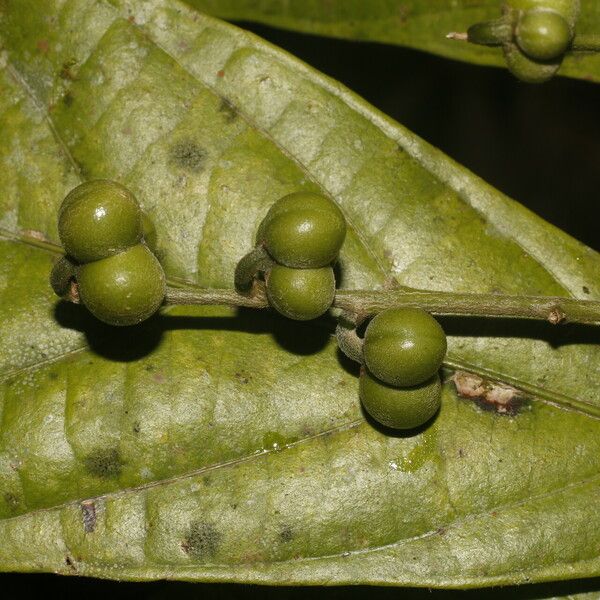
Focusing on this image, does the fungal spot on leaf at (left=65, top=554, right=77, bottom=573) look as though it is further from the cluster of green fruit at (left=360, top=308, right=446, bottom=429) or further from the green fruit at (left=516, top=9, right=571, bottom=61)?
the green fruit at (left=516, top=9, right=571, bottom=61)

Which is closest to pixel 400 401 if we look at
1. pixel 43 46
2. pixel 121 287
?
pixel 121 287

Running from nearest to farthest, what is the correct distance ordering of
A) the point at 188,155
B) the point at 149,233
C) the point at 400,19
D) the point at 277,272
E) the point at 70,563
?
the point at 277,272
the point at 70,563
the point at 149,233
the point at 188,155
the point at 400,19

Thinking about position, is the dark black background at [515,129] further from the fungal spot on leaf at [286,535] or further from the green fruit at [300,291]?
the fungal spot on leaf at [286,535]

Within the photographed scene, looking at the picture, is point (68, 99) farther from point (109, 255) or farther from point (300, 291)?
point (300, 291)

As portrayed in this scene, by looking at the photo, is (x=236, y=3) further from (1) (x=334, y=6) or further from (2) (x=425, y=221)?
(2) (x=425, y=221)

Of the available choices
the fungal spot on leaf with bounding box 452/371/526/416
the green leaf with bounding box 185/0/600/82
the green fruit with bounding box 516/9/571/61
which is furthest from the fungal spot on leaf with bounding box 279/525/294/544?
the green leaf with bounding box 185/0/600/82

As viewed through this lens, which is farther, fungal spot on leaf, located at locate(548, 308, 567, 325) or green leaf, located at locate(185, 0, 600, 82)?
green leaf, located at locate(185, 0, 600, 82)
